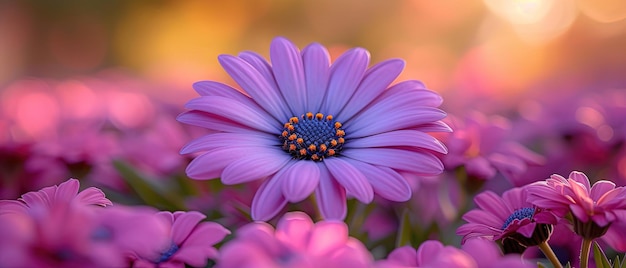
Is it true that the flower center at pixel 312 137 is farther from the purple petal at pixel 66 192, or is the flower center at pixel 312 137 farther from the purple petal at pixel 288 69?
the purple petal at pixel 66 192

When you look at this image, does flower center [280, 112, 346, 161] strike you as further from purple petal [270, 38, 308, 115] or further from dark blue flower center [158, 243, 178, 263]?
dark blue flower center [158, 243, 178, 263]

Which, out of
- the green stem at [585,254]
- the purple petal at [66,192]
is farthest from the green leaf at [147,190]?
the green stem at [585,254]

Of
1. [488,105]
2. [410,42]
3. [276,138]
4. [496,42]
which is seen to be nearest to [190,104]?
[276,138]

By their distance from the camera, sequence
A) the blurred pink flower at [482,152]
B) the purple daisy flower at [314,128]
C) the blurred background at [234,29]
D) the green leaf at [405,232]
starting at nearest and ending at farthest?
the purple daisy flower at [314,128] → the green leaf at [405,232] → the blurred pink flower at [482,152] → the blurred background at [234,29]

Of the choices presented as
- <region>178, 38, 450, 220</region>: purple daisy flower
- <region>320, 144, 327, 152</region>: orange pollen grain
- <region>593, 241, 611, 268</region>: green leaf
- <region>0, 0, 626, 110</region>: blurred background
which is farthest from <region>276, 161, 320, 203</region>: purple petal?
<region>0, 0, 626, 110</region>: blurred background

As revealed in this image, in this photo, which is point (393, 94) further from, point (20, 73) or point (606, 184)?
point (20, 73)

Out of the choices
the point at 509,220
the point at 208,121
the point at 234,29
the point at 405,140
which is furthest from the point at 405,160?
the point at 234,29
